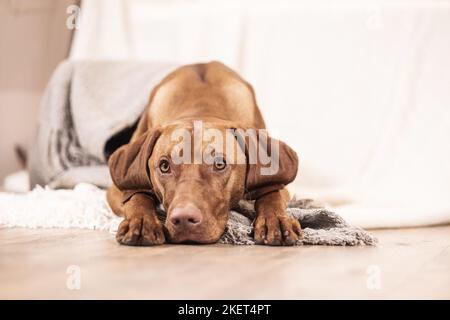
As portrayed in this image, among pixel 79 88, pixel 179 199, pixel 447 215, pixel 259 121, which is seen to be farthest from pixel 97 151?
pixel 447 215

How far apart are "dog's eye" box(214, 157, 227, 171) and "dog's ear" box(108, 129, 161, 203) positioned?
0.92 ft

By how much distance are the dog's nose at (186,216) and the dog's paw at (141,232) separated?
0.09 metres

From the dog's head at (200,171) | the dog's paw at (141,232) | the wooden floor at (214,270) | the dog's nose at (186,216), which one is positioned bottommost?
the wooden floor at (214,270)

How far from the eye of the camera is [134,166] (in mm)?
2467

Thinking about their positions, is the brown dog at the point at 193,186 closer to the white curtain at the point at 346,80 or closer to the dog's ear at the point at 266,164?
the dog's ear at the point at 266,164

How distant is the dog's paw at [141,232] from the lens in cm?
220

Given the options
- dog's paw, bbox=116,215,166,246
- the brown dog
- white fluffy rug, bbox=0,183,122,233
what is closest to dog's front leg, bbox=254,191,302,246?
the brown dog

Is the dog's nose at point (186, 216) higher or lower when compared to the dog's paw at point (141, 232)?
higher

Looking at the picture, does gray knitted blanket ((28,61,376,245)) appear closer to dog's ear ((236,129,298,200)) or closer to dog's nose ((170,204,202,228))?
dog's ear ((236,129,298,200))

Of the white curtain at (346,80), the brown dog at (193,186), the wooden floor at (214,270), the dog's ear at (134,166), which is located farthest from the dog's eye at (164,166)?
the white curtain at (346,80)

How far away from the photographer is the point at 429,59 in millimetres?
3961

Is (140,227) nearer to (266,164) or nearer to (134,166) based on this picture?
(134,166)

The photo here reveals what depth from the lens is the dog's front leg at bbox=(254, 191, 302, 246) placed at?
7.29ft
